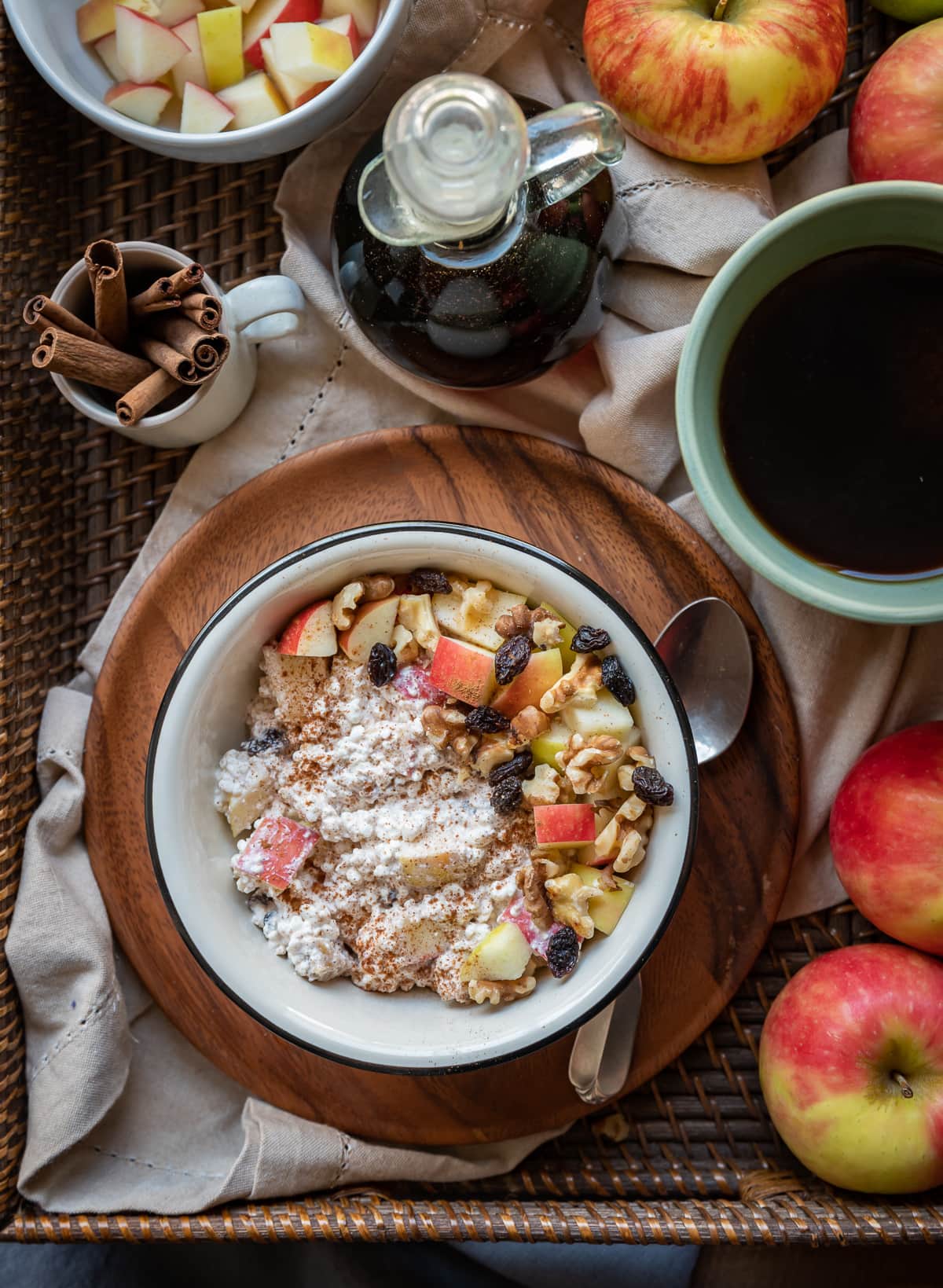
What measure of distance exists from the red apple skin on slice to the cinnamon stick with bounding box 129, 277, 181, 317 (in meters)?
0.35

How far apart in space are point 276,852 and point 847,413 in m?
0.73

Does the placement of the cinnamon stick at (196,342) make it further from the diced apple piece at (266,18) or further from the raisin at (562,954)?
the raisin at (562,954)

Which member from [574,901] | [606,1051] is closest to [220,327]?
[574,901]

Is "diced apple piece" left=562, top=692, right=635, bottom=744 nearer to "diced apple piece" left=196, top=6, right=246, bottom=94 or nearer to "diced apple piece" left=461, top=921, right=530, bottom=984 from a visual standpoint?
"diced apple piece" left=461, top=921, right=530, bottom=984

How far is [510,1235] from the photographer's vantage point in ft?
3.77

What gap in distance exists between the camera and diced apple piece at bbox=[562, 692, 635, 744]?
110 centimetres

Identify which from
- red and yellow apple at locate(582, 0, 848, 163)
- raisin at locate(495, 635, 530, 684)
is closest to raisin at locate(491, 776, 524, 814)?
raisin at locate(495, 635, 530, 684)

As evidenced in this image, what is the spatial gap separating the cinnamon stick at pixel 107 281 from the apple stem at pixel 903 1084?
44.2 inches

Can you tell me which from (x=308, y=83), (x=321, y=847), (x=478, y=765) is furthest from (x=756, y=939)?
(x=308, y=83)

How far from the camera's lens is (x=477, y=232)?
995 millimetres

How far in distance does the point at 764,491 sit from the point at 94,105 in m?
0.81

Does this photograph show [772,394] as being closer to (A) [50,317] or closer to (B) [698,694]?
(B) [698,694]

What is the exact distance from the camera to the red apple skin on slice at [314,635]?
1136mm

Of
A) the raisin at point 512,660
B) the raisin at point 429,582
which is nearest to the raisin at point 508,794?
the raisin at point 512,660
